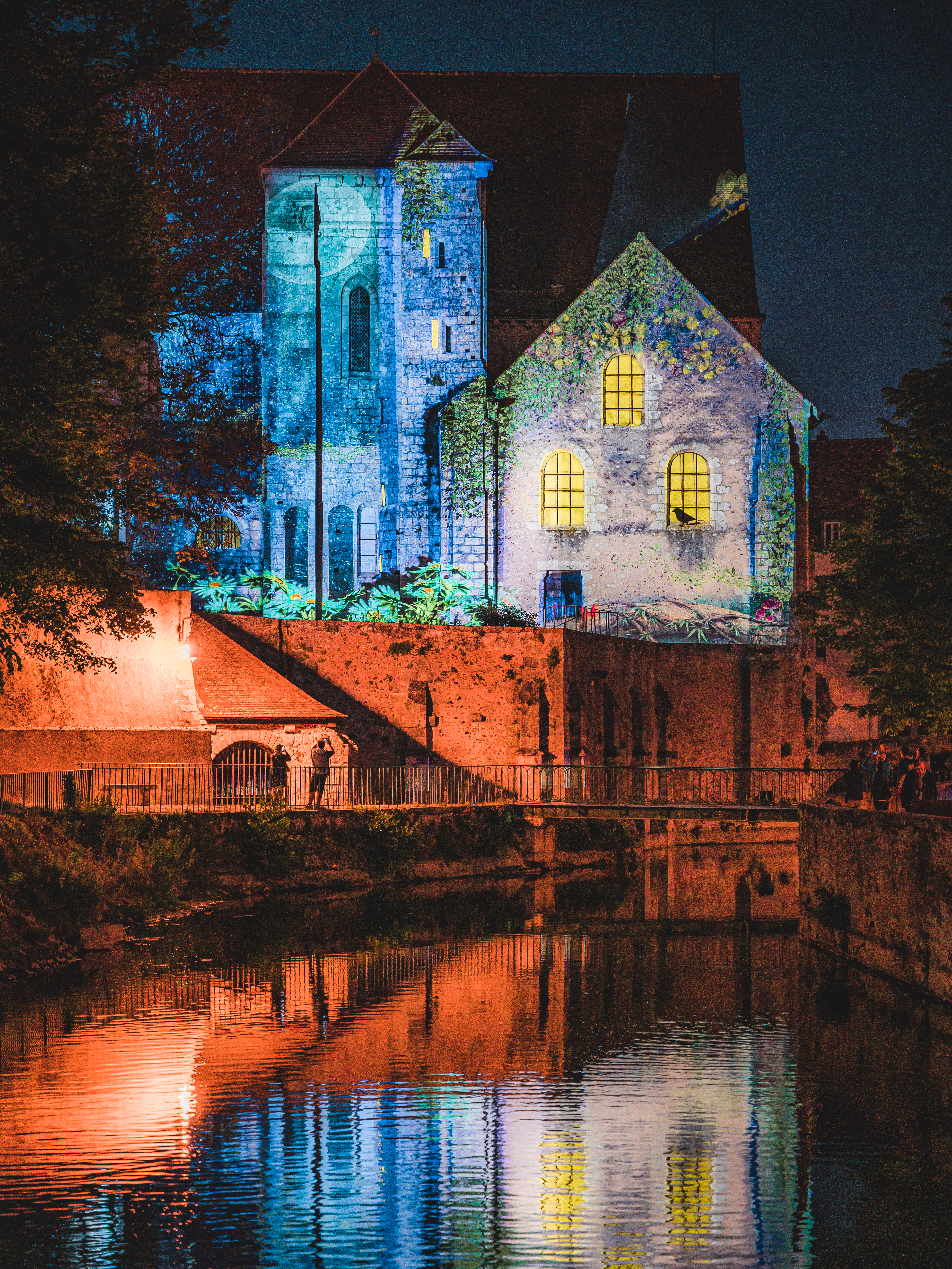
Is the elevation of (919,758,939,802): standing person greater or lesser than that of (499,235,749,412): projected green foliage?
lesser

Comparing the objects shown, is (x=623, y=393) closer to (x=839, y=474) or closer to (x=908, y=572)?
(x=839, y=474)

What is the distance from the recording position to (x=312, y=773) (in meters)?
34.5

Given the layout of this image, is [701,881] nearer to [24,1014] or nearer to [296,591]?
[296,591]

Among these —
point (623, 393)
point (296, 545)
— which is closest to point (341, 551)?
point (296, 545)

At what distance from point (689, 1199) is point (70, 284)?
13.6 metres

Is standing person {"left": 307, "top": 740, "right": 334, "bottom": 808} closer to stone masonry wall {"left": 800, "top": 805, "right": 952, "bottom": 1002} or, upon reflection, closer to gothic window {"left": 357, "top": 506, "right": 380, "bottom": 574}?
stone masonry wall {"left": 800, "top": 805, "right": 952, "bottom": 1002}

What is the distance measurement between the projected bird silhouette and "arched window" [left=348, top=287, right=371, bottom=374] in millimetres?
9835

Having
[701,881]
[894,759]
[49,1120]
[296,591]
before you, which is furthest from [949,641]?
[296,591]

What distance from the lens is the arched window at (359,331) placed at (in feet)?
165

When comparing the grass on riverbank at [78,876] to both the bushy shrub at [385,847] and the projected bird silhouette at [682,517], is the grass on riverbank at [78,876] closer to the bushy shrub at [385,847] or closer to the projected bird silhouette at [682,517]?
the bushy shrub at [385,847]

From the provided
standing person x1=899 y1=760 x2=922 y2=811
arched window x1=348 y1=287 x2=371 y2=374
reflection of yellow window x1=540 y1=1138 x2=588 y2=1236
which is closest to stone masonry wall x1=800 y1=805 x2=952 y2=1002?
standing person x1=899 y1=760 x2=922 y2=811

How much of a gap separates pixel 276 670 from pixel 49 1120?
1023 inches

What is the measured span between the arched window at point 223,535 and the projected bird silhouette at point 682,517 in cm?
1258

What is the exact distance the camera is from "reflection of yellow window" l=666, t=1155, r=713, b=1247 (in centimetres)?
1177
